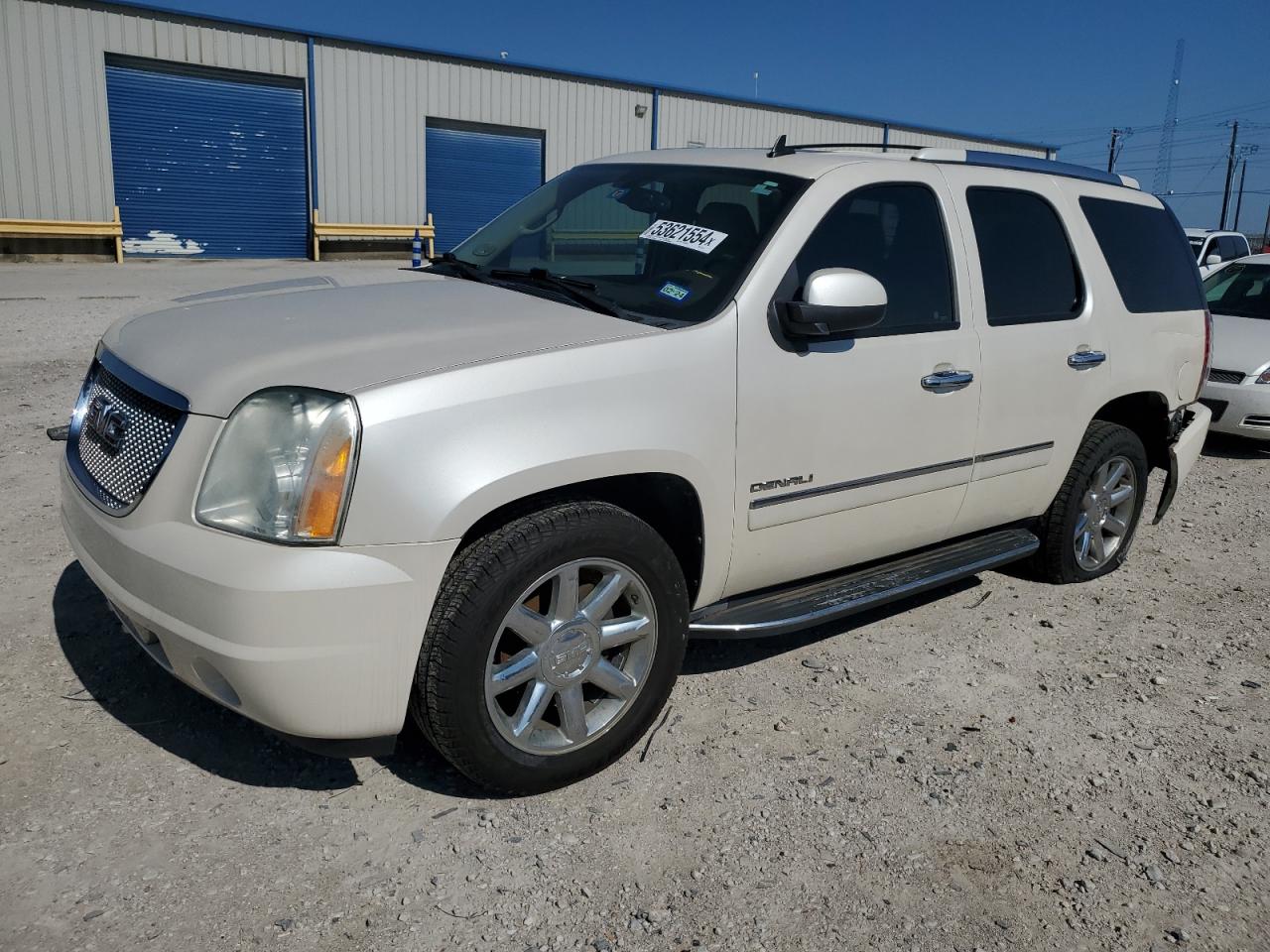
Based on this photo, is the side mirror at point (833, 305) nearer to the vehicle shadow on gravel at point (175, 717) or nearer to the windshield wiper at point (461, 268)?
the windshield wiper at point (461, 268)

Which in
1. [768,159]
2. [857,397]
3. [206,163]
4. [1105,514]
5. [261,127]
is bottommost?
[1105,514]

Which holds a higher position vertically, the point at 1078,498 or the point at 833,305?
the point at 833,305

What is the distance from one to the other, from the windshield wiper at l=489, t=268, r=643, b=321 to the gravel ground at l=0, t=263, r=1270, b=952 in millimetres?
644

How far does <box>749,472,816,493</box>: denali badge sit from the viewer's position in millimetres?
3375

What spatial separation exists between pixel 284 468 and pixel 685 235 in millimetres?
1664

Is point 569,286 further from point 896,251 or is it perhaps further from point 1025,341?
point 1025,341

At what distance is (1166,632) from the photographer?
4.64 m

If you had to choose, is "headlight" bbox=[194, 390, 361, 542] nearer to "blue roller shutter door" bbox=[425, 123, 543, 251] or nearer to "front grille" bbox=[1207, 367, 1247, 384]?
"front grille" bbox=[1207, 367, 1247, 384]

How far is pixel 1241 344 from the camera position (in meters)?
8.55

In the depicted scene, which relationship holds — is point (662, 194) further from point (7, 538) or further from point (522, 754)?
point (7, 538)

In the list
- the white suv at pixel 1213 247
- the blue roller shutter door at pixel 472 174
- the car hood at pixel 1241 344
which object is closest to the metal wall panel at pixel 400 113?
the blue roller shutter door at pixel 472 174

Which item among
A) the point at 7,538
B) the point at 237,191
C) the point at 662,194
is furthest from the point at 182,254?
the point at 662,194

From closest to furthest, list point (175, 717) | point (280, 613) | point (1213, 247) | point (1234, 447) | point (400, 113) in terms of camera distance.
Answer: point (280, 613), point (175, 717), point (1234, 447), point (1213, 247), point (400, 113)

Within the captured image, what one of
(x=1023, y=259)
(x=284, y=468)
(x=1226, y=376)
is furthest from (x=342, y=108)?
(x=284, y=468)
